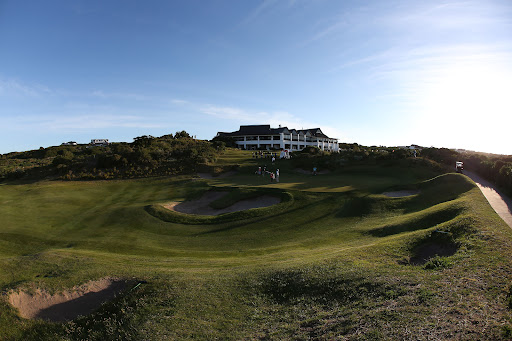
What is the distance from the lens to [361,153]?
175 ft

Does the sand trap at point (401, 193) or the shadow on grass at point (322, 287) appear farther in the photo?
the sand trap at point (401, 193)

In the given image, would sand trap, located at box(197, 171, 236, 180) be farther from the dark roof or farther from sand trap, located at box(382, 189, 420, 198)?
the dark roof

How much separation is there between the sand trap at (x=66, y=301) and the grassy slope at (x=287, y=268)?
671 mm

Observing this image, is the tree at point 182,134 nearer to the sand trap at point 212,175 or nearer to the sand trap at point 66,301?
the sand trap at point 212,175

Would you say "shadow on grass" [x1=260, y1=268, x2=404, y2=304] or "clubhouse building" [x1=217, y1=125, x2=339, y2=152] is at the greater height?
"clubhouse building" [x1=217, y1=125, x2=339, y2=152]

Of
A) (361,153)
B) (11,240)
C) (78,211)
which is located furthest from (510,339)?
(361,153)

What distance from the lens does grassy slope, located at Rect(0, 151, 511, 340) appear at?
9.24m

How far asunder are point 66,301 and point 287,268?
10.9 m

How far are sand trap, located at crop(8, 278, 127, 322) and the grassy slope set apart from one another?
671 mm

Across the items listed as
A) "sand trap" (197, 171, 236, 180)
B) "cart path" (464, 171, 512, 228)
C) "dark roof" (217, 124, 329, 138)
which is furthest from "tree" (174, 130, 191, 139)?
"cart path" (464, 171, 512, 228)

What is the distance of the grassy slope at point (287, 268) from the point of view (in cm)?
924

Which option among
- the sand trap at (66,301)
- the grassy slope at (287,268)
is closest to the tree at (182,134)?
the grassy slope at (287,268)

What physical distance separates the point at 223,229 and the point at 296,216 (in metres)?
6.85

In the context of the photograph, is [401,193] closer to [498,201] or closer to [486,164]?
[498,201]
